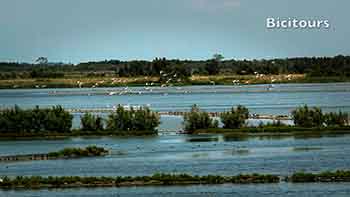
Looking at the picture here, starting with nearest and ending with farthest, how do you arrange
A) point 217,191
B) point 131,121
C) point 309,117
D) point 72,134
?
point 217,191, point 309,117, point 72,134, point 131,121

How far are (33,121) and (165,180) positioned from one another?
39214 millimetres

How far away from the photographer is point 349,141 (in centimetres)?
6931

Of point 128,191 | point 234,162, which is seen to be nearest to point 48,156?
point 234,162

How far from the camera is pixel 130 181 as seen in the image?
46375 mm

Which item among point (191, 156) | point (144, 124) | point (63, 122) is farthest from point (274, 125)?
point (63, 122)

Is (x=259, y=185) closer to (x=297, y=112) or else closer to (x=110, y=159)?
(x=110, y=159)

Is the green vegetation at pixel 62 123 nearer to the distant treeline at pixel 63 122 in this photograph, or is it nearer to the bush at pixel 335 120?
the distant treeline at pixel 63 122

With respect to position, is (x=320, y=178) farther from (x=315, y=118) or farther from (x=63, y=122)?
(x=63, y=122)

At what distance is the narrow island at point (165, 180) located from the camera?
44.9 meters

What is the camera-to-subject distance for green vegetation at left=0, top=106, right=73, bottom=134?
81812 millimetres

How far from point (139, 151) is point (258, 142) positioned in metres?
9.96

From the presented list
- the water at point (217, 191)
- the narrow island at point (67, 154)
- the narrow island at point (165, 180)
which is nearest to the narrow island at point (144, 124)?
the narrow island at point (67, 154)

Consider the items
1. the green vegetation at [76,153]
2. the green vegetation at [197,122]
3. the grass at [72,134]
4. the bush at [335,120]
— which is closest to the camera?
the green vegetation at [76,153]

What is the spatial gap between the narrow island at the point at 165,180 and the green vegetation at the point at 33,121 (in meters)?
34.7
